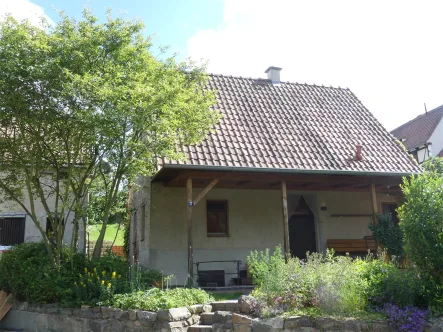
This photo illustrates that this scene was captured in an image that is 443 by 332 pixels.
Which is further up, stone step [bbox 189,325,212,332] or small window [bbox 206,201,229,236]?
small window [bbox 206,201,229,236]

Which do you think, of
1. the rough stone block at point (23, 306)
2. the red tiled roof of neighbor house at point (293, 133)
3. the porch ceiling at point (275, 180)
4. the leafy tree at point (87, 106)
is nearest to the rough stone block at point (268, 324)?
the leafy tree at point (87, 106)

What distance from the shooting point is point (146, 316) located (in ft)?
23.1

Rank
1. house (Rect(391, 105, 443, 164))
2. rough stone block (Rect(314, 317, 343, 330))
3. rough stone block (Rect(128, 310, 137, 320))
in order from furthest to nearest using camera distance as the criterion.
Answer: house (Rect(391, 105, 443, 164)) → rough stone block (Rect(128, 310, 137, 320)) → rough stone block (Rect(314, 317, 343, 330))

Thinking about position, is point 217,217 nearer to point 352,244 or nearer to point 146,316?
point 352,244

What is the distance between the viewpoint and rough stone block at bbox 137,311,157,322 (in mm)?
7000

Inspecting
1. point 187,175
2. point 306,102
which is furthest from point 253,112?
point 187,175

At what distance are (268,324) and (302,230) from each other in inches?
303

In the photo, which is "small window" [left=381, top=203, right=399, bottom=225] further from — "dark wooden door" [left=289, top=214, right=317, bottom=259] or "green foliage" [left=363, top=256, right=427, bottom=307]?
"green foliage" [left=363, top=256, right=427, bottom=307]

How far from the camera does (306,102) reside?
50.5 feet

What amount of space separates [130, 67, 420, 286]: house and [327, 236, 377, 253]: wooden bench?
60 mm

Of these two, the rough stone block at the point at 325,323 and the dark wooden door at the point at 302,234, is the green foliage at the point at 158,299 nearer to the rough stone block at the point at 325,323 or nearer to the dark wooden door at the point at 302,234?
the rough stone block at the point at 325,323

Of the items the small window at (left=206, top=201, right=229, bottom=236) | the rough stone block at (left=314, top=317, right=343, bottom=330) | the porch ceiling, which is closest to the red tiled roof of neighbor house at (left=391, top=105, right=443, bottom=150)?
the porch ceiling

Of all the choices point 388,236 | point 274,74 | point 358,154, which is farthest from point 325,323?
point 274,74

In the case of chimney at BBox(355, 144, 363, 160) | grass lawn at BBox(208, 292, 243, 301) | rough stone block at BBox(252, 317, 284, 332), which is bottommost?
rough stone block at BBox(252, 317, 284, 332)
